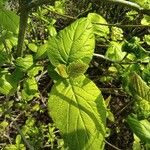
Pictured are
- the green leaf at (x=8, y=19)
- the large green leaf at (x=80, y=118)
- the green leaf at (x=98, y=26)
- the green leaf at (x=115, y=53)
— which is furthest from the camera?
the green leaf at (x=115, y=53)

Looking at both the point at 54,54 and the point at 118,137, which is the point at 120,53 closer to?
the point at 54,54

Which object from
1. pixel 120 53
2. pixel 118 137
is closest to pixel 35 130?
pixel 118 137

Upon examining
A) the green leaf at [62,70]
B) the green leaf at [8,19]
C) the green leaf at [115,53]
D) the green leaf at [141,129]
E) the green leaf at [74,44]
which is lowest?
the green leaf at [141,129]

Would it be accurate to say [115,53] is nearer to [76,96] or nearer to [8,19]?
[8,19]

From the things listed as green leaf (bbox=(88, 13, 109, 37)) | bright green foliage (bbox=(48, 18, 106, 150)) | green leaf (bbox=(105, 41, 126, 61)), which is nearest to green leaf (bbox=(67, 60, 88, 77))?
bright green foliage (bbox=(48, 18, 106, 150))

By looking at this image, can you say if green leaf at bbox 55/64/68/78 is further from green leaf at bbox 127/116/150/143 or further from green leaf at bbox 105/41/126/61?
green leaf at bbox 105/41/126/61

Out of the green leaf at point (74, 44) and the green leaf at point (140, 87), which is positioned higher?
the green leaf at point (74, 44)

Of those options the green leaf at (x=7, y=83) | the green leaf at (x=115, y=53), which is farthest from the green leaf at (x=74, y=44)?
the green leaf at (x=115, y=53)

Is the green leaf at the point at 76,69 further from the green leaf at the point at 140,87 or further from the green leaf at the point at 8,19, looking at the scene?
the green leaf at the point at 8,19
